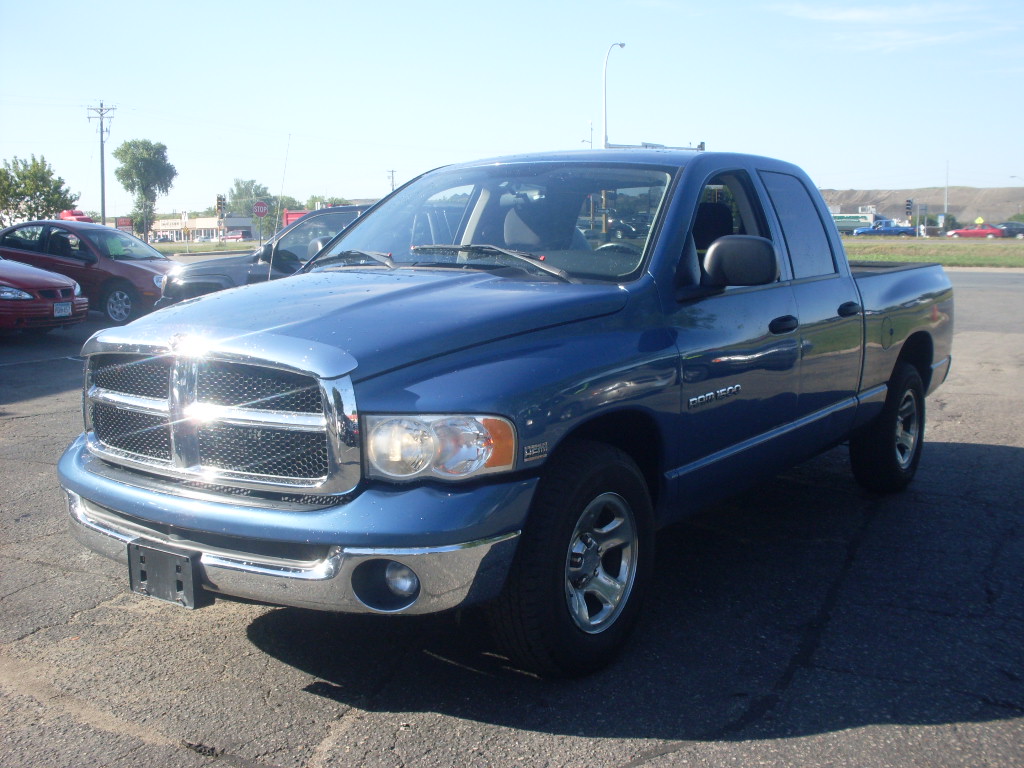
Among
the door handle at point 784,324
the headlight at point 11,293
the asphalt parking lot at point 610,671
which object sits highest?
the door handle at point 784,324

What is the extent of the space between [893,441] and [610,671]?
299 cm

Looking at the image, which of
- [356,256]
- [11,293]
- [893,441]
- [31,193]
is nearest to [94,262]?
[11,293]

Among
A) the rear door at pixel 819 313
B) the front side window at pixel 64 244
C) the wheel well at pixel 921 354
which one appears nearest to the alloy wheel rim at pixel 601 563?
the rear door at pixel 819 313

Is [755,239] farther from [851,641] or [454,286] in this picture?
[851,641]

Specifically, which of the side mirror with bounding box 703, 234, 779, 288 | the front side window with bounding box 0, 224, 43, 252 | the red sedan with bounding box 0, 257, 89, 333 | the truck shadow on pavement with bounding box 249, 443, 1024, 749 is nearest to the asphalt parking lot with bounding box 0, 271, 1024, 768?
the truck shadow on pavement with bounding box 249, 443, 1024, 749

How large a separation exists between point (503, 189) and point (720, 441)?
154cm

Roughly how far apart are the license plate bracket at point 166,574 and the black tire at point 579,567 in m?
0.93

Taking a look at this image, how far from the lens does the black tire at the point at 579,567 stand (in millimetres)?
3104

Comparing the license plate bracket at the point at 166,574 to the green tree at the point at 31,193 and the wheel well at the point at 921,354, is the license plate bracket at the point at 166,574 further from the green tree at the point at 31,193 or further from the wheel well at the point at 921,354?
the green tree at the point at 31,193

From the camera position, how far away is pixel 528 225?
4336 mm

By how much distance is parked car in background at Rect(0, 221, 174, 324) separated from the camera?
1568cm

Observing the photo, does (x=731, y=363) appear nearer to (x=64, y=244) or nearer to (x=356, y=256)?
(x=356, y=256)

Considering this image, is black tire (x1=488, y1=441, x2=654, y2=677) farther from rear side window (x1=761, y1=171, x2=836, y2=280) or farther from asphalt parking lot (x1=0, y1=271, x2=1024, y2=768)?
rear side window (x1=761, y1=171, x2=836, y2=280)

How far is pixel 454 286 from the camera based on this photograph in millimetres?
3742
